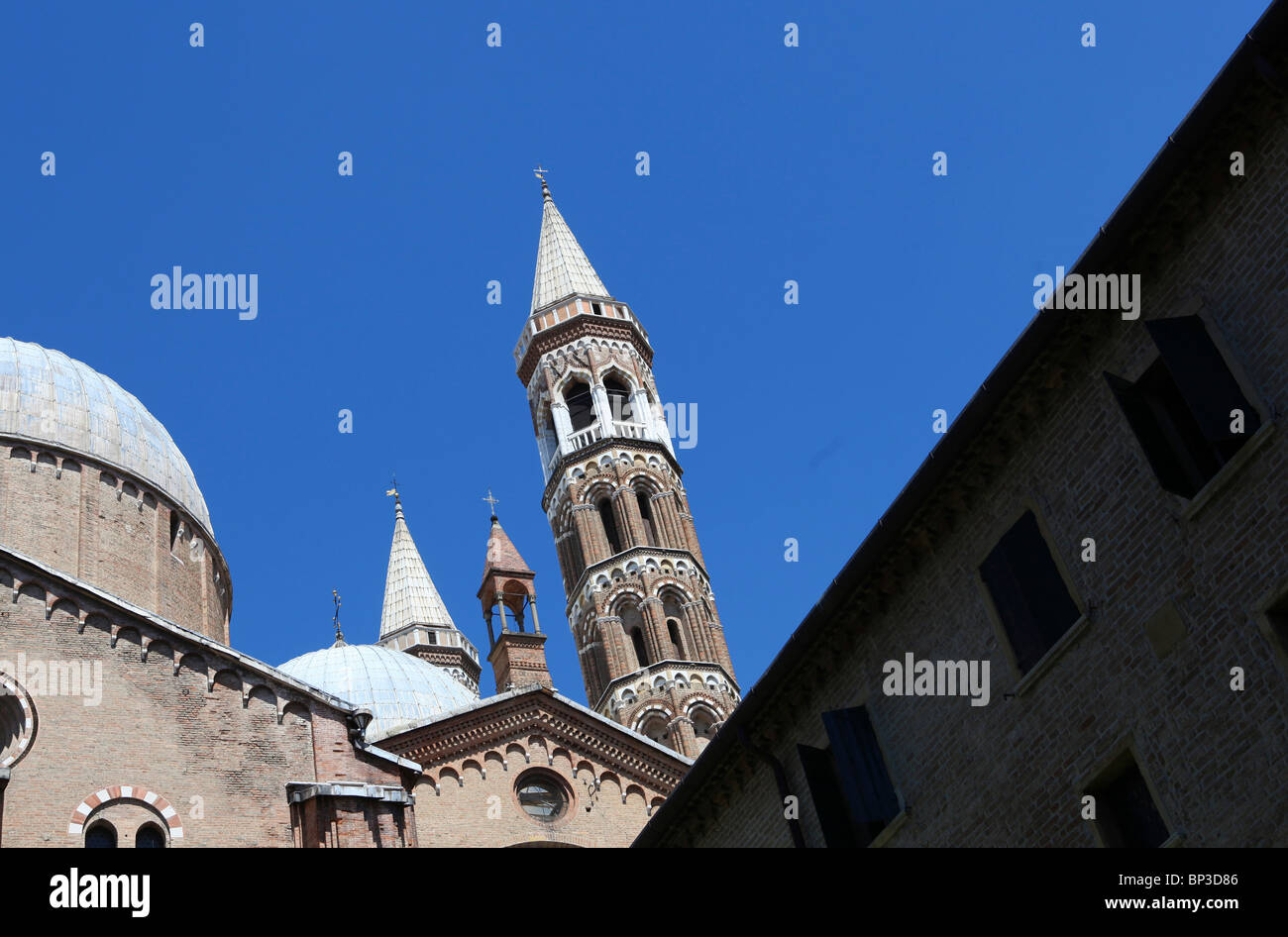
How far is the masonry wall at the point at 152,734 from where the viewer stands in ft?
60.6

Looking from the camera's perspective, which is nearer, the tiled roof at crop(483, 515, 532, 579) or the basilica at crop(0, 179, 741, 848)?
the basilica at crop(0, 179, 741, 848)

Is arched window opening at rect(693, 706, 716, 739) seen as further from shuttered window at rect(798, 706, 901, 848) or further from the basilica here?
shuttered window at rect(798, 706, 901, 848)

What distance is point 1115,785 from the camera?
12.6m

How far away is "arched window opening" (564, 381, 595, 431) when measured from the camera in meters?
50.1

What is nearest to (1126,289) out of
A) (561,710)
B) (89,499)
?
(561,710)

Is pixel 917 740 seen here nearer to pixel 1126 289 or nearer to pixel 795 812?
pixel 795 812

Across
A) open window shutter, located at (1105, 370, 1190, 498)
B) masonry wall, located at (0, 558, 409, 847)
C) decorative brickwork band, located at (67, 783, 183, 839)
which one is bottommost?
open window shutter, located at (1105, 370, 1190, 498)

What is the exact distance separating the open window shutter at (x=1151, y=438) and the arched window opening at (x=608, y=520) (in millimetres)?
35056

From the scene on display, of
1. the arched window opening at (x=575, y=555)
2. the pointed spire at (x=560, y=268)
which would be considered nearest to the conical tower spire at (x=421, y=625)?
the arched window opening at (x=575, y=555)

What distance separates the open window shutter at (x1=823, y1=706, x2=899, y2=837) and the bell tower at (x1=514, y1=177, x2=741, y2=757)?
82.5 ft

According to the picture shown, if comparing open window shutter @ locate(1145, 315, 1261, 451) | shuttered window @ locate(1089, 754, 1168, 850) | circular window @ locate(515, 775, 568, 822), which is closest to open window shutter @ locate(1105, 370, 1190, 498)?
open window shutter @ locate(1145, 315, 1261, 451)

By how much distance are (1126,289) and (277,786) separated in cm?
1217

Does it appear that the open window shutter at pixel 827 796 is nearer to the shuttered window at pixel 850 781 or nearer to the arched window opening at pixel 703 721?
the shuttered window at pixel 850 781

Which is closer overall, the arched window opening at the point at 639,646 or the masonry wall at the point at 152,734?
the masonry wall at the point at 152,734
